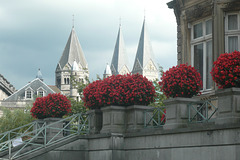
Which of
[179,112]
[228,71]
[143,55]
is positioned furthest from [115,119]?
[143,55]

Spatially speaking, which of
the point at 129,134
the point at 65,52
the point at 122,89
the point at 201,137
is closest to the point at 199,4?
the point at 122,89

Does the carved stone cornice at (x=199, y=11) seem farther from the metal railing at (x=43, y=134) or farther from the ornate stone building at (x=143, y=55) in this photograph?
the ornate stone building at (x=143, y=55)

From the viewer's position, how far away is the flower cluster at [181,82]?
521 inches

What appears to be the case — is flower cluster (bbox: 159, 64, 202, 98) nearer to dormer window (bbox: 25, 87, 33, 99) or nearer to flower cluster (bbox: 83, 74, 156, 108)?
flower cluster (bbox: 83, 74, 156, 108)

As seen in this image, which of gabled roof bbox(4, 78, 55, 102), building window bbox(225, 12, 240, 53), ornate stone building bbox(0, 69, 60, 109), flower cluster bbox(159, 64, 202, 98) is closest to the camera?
flower cluster bbox(159, 64, 202, 98)

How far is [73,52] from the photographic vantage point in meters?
180

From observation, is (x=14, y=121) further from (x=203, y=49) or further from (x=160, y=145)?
(x=160, y=145)

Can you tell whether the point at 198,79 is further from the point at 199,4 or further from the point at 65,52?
the point at 65,52

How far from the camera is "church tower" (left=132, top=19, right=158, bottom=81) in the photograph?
625 feet

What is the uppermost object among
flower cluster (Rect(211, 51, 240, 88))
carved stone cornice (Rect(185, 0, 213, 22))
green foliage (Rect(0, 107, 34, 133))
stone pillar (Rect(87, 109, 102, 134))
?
carved stone cornice (Rect(185, 0, 213, 22))

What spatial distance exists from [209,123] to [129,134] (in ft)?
11.0

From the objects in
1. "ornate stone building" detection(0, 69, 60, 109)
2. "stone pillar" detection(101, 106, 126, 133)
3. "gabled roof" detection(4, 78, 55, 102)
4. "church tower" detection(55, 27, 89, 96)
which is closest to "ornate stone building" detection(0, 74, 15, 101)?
"ornate stone building" detection(0, 69, 60, 109)

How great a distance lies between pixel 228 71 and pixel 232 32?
4.49 metres

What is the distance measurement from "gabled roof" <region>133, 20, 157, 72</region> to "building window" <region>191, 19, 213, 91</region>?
6792 inches
